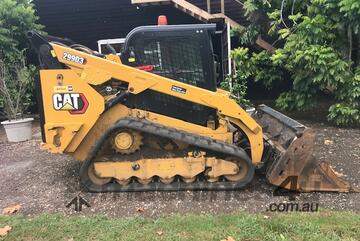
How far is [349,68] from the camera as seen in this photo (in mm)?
7938

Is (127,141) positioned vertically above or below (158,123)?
below

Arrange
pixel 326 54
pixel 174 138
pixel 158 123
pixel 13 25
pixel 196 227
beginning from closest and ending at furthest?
pixel 196 227 → pixel 174 138 → pixel 158 123 → pixel 326 54 → pixel 13 25

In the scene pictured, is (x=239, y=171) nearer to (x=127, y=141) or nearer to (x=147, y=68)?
(x=127, y=141)

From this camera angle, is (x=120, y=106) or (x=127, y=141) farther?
A: (x=120, y=106)

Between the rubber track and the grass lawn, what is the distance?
0.69 metres

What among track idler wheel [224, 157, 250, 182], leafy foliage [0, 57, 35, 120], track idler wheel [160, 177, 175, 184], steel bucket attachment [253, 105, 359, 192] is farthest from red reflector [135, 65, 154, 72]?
leafy foliage [0, 57, 35, 120]

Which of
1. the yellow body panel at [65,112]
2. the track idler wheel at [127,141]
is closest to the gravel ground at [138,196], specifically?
the track idler wheel at [127,141]

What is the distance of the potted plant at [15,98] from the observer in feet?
27.9

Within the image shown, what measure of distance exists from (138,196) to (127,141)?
682mm

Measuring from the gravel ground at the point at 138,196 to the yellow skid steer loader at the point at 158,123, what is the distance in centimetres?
15

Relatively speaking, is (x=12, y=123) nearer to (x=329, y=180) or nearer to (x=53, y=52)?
(x=53, y=52)

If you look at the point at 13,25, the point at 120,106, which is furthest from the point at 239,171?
the point at 13,25

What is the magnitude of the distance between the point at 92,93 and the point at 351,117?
547cm

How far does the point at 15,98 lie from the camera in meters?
9.39
